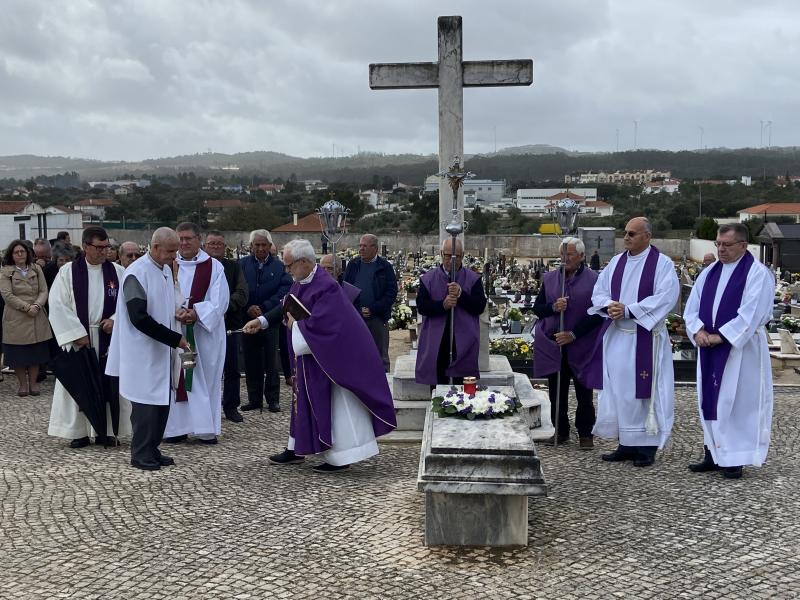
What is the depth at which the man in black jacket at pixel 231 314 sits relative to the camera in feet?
29.1

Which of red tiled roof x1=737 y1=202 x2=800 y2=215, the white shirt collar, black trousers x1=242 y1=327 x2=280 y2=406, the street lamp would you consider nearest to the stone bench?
the white shirt collar

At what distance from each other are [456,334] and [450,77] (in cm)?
248

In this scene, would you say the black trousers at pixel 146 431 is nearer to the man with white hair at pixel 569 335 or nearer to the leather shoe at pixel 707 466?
the man with white hair at pixel 569 335

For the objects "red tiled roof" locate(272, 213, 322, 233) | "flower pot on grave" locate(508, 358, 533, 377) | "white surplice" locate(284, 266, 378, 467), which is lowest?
"flower pot on grave" locate(508, 358, 533, 377)

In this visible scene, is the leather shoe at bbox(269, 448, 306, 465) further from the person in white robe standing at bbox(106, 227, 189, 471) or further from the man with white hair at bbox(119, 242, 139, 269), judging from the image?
the man with white hair at bbox(119, 242, 139, 269)

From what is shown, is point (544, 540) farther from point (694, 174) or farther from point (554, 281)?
point (694, 174)

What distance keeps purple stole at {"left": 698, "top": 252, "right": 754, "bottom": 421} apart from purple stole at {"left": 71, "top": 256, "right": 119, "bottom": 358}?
491 cm

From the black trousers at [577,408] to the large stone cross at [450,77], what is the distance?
1.71 meters

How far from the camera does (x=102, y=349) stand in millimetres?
7758

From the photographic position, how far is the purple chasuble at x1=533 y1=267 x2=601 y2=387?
7742mm

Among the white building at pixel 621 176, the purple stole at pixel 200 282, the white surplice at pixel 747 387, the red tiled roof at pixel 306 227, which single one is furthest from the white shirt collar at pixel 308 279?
the white building at pixel 621 176

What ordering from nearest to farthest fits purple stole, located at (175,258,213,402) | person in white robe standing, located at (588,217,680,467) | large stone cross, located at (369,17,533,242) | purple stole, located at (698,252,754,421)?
purple stole, located at (698,252,754,421)
person in white robe standing, located at (588,217,680,467)
purple stole, located at (175,258,213,402)
large stone cross, located at (369,17,533,242)

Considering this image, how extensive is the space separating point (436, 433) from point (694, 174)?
137322 millimetres

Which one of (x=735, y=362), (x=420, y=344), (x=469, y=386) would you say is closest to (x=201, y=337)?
(x=420, y=344)
